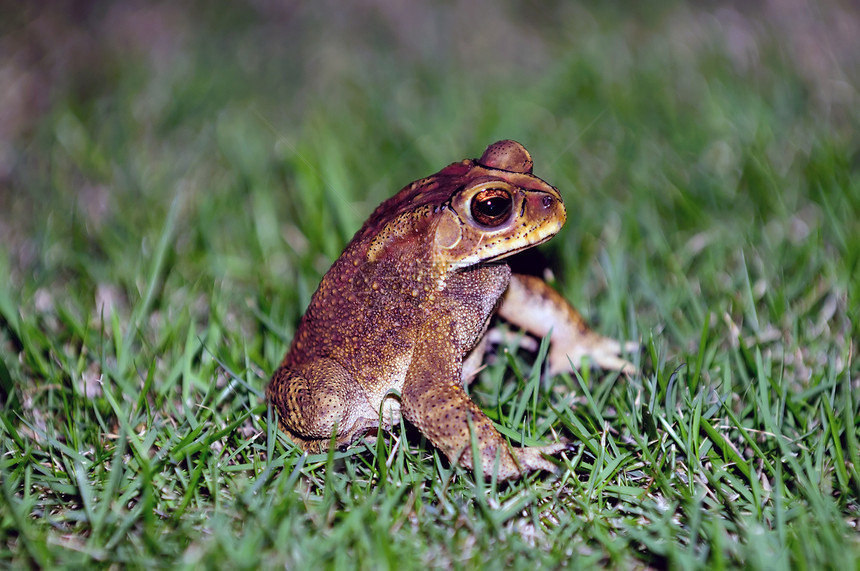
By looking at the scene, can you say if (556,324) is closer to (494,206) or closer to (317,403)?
(494,206)

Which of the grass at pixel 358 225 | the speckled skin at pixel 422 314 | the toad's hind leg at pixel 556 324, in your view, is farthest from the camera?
the toad's hind leg at pixel 556 324

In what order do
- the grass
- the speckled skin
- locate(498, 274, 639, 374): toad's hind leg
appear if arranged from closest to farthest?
Result: the grass
the speckled skin
locate(498, 274, 639, 374): toad's hind leg

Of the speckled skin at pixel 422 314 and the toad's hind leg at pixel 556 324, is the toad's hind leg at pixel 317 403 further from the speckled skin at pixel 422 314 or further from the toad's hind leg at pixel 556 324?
the toad's hind leg at pixel 556 324

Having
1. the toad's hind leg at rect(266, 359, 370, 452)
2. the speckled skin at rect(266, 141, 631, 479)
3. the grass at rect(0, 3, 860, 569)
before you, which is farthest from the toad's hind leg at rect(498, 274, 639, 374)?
the toad's hind leg at rect(266, 359, 370, 452)

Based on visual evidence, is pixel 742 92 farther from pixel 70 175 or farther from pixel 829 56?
pixel 70 175

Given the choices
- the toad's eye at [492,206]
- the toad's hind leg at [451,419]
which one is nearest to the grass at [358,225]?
the toad's hind leg at [451,419]

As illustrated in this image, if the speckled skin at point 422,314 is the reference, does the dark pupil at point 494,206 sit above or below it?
above

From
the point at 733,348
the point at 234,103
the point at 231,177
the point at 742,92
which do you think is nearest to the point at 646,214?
the point at 733,348

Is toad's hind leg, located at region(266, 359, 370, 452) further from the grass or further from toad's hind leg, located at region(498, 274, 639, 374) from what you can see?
toad's hind leg, located at region(498, 274, 639, 374)
